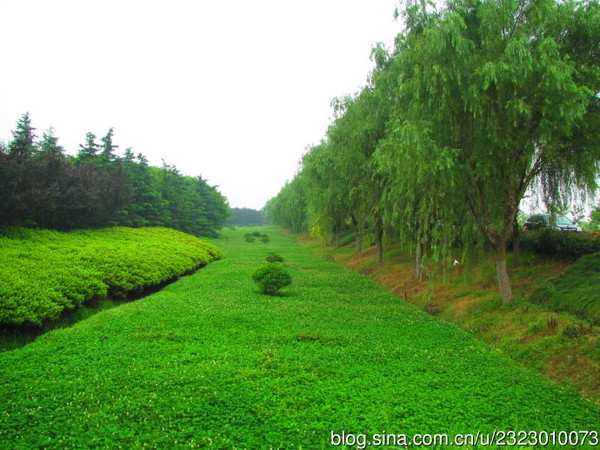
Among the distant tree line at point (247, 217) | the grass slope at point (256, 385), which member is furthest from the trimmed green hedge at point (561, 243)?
the distant tree line at point (247, 217)

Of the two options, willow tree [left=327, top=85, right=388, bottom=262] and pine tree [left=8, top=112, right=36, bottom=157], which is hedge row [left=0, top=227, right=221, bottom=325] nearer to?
pine tree [left=8, top=112, right=36, bottom=157]

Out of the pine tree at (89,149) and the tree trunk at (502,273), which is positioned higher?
the pine tree at (89,149)

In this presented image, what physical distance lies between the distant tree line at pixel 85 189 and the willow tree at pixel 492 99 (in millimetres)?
18051

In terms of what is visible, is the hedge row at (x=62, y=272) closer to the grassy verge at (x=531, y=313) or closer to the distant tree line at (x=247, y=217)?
the grassy verge at (x=531, y=313)

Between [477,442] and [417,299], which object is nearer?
[477,442]

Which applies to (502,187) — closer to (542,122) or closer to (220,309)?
(542,122)

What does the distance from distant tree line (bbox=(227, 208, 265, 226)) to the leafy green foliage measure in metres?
136

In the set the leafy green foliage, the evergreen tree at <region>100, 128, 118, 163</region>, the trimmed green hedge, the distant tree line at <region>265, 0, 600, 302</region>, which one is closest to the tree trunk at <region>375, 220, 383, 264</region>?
the trimmed green hedge

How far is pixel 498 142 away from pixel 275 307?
768 cm

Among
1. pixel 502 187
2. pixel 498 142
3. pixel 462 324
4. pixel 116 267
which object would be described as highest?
pixel 498 142

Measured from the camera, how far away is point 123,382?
5.65m

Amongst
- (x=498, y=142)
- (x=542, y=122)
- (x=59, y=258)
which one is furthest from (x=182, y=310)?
(x=542, y=122)

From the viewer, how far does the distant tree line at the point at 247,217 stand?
148m

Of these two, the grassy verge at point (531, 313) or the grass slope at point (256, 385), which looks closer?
the grass slope at point (256, 385)
